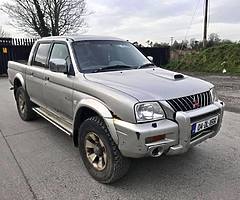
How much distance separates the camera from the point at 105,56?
12.8 feet

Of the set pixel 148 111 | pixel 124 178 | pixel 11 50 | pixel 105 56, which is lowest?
pixel 124 178

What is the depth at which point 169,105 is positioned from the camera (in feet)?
8.76

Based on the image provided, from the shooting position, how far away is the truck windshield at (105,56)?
144 inches

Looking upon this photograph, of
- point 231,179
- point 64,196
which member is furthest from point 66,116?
point 231,179

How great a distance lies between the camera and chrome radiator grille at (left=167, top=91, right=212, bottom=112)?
8.92 feet

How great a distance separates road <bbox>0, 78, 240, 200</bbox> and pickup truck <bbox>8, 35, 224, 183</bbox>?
0.27 m

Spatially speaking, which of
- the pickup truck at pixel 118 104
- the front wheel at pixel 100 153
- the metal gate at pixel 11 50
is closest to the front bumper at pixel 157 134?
the pickup truck at pixel 118 104

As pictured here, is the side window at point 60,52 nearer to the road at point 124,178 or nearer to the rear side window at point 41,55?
the rear side window at point 41,55

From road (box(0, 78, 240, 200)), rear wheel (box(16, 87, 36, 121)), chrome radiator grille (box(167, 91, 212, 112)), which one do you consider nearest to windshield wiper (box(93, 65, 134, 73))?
chrome radiator grille (box(167, 91, 212, 112))

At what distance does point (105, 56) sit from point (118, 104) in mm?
1437

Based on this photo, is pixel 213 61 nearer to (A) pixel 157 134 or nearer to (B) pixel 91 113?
(B) pixel 91 113

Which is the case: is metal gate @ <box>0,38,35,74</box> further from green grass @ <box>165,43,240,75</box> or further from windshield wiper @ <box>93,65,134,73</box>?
windshield wiper @ <box>93,65,134,73</box>

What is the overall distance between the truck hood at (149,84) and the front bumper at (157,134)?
27 centimetres

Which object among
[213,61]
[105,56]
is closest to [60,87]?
[105,56]
